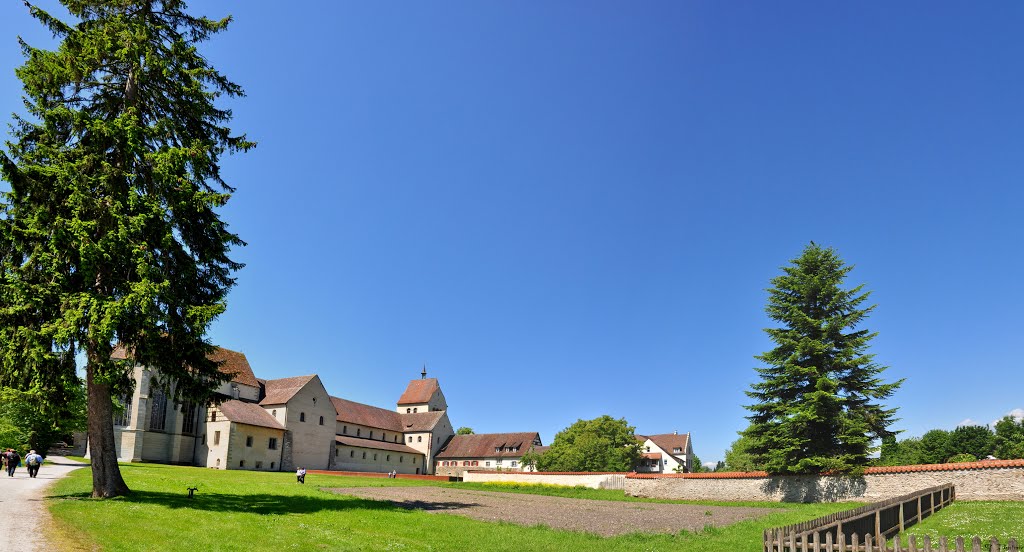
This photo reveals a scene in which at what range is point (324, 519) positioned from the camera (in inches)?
706

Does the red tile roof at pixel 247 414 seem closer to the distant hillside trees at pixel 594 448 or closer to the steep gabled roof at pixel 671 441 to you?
the distant hillside trees at pixel 594 448

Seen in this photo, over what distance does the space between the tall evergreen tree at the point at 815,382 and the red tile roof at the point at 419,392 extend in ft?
246

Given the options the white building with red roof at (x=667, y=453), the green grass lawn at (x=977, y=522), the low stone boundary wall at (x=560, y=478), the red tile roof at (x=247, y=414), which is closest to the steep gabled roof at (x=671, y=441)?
the white building with red roof at (x=667, y=453)

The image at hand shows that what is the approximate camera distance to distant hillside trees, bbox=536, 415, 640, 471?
6725cm

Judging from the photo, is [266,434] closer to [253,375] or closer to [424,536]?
[253,375]

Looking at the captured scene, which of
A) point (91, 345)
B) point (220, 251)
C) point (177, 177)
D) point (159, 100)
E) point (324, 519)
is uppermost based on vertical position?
point (159, 100)

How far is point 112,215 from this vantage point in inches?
701

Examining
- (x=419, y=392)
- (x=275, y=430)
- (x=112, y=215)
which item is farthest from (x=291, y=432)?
(x=112, y=215)

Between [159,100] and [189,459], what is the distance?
53470 mm

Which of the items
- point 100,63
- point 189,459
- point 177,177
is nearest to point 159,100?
point 100,63

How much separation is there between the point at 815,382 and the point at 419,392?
265 feet

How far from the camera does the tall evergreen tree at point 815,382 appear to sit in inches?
1366

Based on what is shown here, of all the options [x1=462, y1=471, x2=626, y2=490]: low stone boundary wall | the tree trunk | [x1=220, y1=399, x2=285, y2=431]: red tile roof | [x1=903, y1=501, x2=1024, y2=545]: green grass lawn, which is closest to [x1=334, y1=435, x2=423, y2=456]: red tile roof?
[x1=220, y1=399, x2=285, y2=431]: red tile roof

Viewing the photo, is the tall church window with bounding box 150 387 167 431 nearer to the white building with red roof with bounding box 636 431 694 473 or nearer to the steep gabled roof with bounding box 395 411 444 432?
the steep gabled roof with bounding box 395 411 444 432
